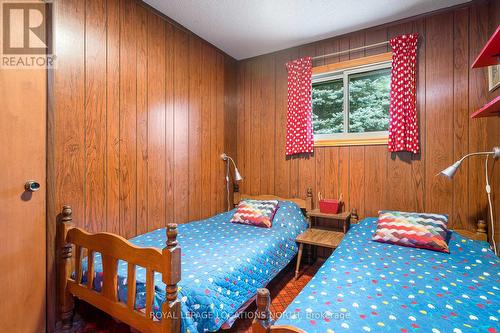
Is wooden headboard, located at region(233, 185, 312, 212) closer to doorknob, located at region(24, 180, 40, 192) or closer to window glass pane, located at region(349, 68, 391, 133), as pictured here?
window glass pane, located at region(349, 68, 391, 133)

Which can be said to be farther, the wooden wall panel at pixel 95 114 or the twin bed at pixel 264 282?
the wooden wall panel at pixel 95 114

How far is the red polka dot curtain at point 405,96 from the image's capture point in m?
2.27

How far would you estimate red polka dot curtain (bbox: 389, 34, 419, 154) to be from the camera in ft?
7.43

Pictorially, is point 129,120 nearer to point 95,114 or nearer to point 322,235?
point 95,114

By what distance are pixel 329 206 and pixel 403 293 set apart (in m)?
1.34

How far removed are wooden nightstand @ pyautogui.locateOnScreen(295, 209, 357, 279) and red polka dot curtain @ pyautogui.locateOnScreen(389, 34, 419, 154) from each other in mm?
849

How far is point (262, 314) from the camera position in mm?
814

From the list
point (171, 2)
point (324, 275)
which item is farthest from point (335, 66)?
point (324, 275)

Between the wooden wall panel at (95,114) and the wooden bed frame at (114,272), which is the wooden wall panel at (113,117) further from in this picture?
the wooden bed frame at (114,272)

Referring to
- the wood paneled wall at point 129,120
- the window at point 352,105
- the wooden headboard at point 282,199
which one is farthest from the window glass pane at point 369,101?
the wood paneled wall at point 129,120

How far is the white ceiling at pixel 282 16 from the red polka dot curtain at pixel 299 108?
12.1 inches

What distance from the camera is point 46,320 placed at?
60.6 inches

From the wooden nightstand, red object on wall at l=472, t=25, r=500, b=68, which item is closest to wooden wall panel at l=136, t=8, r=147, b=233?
the wooden nightstand

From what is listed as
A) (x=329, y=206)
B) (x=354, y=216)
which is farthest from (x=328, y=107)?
(x=354, y=216)
